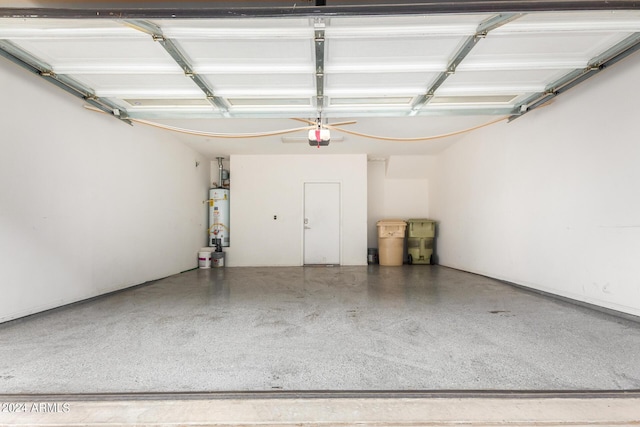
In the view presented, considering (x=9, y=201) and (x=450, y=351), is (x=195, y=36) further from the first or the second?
(x=450, y=351)

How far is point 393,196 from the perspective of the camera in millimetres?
6992

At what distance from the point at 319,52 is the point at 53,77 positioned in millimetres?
2426

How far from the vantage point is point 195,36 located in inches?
82.2

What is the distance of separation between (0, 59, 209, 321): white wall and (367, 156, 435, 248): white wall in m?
4.31

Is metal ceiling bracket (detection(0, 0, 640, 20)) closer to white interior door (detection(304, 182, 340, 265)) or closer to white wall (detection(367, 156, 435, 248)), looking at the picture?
white interior door (detection(304, 182, 340, 265))

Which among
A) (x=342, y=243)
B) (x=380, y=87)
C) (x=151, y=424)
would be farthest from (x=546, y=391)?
(x=342, y=243)

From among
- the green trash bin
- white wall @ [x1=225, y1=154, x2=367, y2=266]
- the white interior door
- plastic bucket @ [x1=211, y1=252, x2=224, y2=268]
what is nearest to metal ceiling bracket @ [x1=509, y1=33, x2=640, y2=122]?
the green trash bin

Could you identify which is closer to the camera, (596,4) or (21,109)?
(596,4)

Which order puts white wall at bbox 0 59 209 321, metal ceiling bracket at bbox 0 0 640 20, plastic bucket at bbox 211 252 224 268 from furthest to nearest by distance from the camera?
plastic bucket at bbox 211 252 224 268 < white wall at bbox 0 59 209 321 < metal ceiling bracket at bbox 0 0 640 20

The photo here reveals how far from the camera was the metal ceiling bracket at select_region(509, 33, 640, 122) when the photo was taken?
2254 millimetres

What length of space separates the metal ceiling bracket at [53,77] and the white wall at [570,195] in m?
4.94

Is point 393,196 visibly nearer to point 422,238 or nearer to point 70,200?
point 422,238

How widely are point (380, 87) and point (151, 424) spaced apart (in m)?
3.00

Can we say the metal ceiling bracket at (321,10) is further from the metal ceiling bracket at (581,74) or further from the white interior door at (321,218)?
the white interior door at (321,218)
